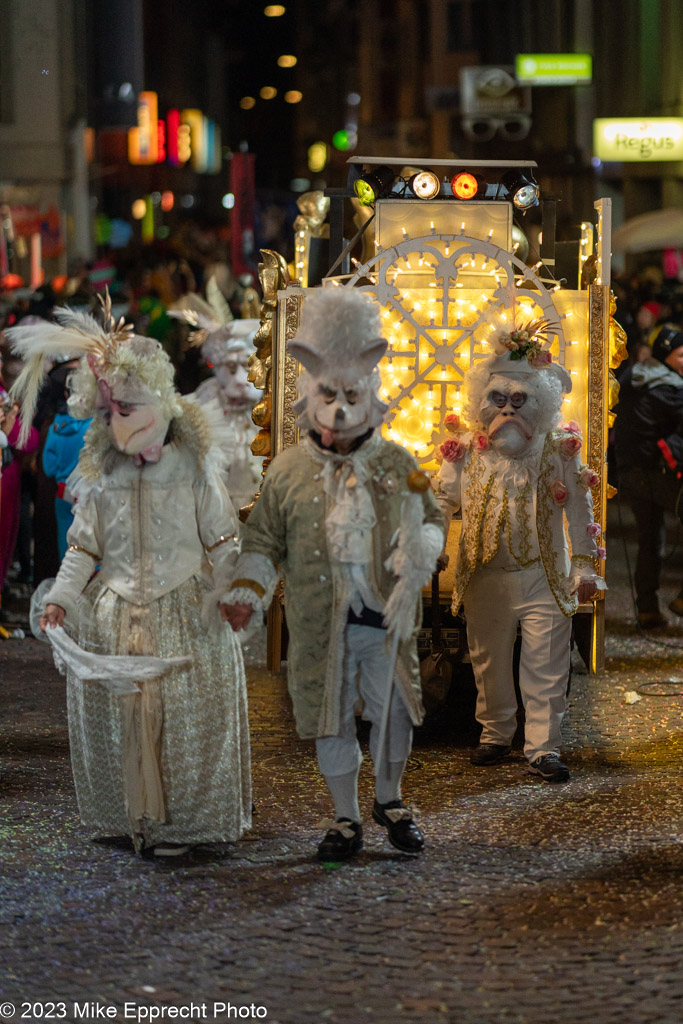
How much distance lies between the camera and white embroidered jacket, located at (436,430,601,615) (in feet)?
20.5

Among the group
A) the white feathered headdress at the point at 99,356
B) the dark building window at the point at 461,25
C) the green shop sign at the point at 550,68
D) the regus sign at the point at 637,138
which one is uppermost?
the dark building window at the point at 461,25

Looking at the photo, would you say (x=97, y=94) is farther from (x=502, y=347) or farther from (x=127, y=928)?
(x=127, y=928)

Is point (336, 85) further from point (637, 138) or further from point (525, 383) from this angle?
point (525, 383)

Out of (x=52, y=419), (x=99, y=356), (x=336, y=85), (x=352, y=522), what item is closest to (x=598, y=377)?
(x=352, y=522)

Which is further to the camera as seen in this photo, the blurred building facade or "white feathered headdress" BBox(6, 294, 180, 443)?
the blurred building facade

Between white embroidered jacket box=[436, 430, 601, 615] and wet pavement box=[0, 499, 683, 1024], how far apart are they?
0.91m

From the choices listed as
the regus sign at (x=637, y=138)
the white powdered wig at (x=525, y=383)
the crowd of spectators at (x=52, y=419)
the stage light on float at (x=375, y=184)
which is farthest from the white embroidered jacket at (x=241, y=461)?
the regus sign at (x=637, y=138)

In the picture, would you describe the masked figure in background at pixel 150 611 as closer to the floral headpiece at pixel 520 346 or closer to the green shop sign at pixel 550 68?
the floral headpiece at pixel 520 346

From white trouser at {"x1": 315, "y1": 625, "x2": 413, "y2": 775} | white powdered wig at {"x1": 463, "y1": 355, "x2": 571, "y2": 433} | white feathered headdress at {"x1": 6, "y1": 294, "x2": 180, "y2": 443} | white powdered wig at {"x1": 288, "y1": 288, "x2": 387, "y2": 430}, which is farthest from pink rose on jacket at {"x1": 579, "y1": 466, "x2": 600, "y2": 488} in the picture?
white feathered headdress at {"x1": 6, "y1": 294, "x2": 180, "y2": 443}

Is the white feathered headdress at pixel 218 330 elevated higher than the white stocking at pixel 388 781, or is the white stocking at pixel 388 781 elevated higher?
the white feathered headdress at pixel 218 330

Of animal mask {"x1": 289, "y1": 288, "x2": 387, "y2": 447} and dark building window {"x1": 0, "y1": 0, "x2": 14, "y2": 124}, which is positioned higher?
dark building window {"x1": 0, "y1": 0, "x2": 14, "y2": 124}

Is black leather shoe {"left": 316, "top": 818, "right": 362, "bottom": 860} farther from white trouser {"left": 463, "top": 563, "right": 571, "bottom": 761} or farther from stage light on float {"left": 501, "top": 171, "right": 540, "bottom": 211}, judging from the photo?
stage light on float {"left": 501, "top": 171, "right": 540, "bottom": 211}

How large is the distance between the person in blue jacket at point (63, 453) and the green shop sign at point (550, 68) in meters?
19.1

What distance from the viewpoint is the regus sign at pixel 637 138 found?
77.7 feet
